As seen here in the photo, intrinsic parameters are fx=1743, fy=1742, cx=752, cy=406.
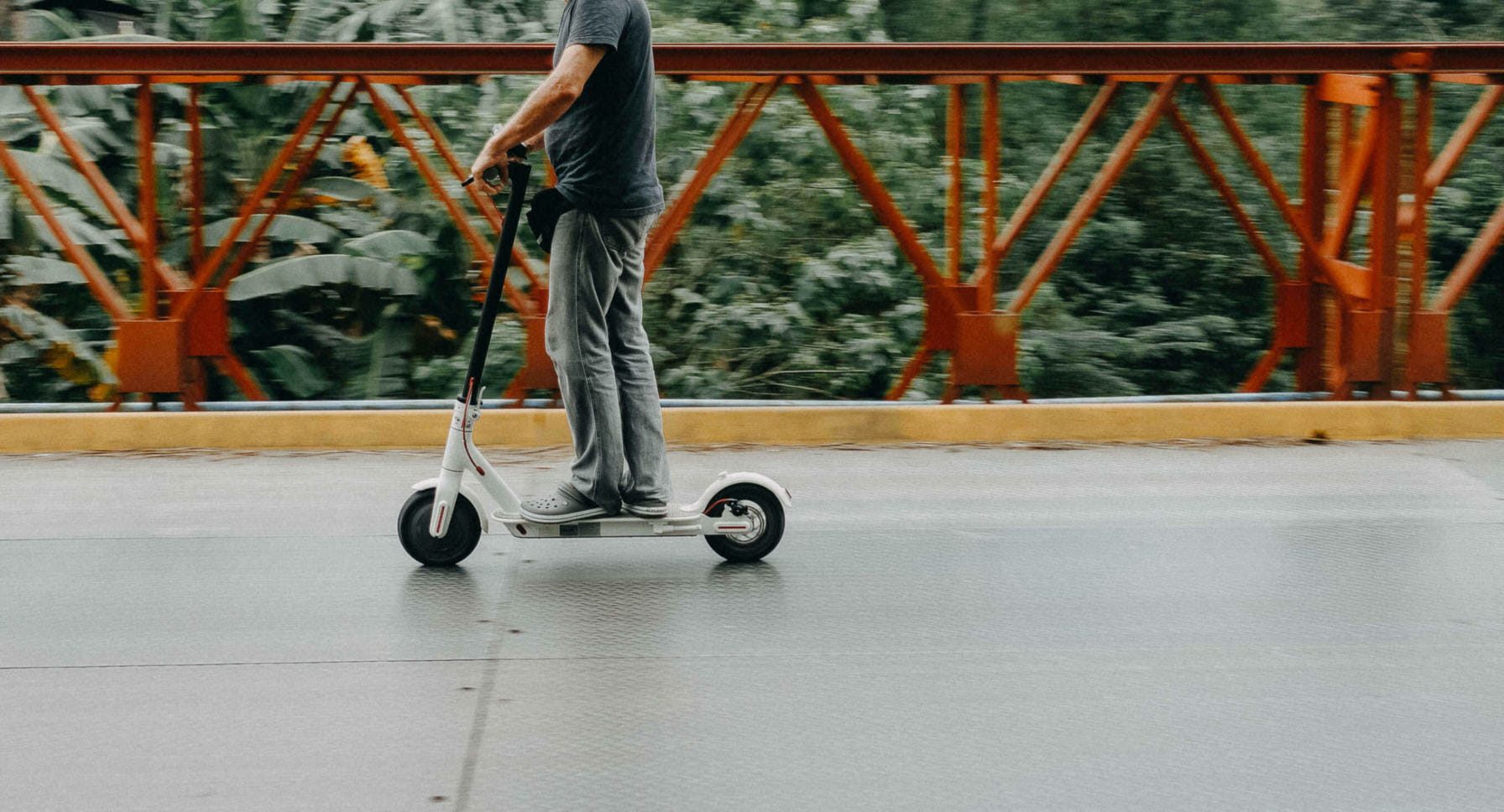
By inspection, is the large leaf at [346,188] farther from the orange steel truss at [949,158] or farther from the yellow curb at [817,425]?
the yellow curb at [817,425]

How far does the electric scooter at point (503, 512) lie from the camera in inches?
210

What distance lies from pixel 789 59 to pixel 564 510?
9.73ft

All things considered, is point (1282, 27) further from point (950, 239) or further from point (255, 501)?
point (255, 501)

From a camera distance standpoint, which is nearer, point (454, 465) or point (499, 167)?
point (499, 167)

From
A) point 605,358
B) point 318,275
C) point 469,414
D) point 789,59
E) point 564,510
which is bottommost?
point 564,510

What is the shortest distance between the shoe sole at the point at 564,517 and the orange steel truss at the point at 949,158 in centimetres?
236

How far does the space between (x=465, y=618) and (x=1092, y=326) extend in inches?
255

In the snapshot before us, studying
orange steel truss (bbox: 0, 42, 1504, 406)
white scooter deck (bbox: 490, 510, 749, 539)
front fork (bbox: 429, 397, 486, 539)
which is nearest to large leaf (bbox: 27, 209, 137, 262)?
orange steel truss (bbox: 0, 42, 1504, 406)

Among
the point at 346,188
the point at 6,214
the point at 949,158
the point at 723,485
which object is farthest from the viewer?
the point at 346,188

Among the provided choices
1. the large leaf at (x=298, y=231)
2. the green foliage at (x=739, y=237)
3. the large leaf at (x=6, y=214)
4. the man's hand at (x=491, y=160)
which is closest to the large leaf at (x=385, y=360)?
the green foliage at (x=739, y=237)

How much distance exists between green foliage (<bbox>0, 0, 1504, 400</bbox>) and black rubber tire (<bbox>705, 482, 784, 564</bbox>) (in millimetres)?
4157

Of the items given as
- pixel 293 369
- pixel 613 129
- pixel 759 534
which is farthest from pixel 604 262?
pixel 293 369

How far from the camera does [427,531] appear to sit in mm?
5469

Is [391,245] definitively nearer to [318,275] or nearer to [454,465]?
[318,275]
